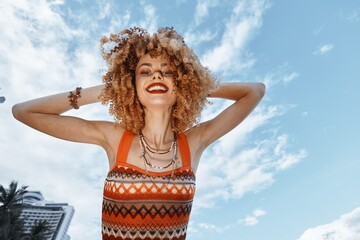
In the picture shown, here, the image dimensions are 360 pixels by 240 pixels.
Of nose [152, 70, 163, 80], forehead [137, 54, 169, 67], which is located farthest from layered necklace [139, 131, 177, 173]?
forehead [137, 54, 169, 67]

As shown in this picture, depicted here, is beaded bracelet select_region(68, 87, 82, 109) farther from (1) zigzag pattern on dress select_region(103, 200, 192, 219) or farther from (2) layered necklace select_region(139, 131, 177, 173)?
(1) zigzag pattern on dress select_region(103, 200, 192, 219)

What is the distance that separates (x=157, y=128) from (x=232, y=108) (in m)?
0.84

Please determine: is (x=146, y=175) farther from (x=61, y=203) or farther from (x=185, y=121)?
(x=61, y=203)

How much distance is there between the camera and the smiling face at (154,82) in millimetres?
2732

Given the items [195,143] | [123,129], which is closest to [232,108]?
[195,143]

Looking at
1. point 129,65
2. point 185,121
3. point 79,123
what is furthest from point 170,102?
point 79,123

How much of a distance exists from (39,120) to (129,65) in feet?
3.23

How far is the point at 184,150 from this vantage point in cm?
281

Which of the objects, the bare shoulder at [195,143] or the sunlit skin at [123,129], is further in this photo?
the bare shoulder at [195,143]

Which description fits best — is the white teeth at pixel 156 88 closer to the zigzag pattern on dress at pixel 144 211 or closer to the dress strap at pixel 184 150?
the dress strap at pixel 184 150

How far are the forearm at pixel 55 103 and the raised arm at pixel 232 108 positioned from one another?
1110mm

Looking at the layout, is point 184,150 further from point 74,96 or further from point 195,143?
point 74,96

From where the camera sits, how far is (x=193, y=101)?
10.1ft

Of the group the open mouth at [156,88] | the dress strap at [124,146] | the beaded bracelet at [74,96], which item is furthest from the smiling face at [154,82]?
the beaded bracelet at [74,96]
